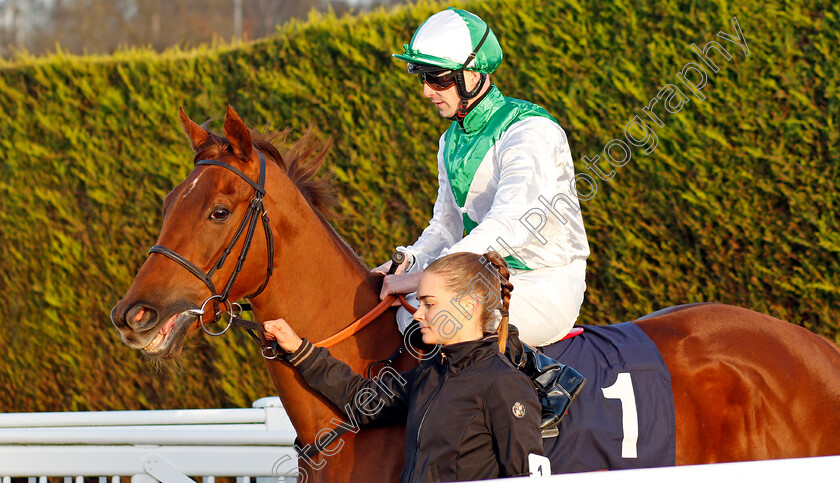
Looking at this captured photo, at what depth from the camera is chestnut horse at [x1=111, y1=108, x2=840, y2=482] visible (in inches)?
88.3

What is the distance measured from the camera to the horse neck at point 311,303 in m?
2.42

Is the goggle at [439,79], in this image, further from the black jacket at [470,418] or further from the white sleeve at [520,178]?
the black jacket at [470,418]

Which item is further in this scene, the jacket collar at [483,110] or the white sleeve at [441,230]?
the white sleeve at [441,230]

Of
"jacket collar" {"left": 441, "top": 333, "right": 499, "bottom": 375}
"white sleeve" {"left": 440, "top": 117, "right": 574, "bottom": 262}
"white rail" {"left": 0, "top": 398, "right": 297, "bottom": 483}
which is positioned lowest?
"white rail" {"left": 0, "top": 398, "right": 297, "bottom": 483}

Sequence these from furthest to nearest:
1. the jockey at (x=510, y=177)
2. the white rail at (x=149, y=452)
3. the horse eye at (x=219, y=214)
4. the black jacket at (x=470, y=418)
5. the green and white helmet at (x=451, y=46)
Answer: the white rail at (x=149, y=452) < the green and white helmet at (x=451, y=46) < the jockey at (x=510, y=177) < the horse eye at (x=219, y=214) < the black jacket at (x=470, y=418)

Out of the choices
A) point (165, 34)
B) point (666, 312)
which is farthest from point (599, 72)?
A: point (165, 34)

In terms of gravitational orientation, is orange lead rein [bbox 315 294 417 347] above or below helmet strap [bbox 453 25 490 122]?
below

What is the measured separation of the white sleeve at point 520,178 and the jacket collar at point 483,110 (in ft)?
0.39

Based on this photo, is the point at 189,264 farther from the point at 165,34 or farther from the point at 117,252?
the point at 165,34

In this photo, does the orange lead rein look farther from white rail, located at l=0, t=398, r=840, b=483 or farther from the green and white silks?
white rail, located at l=0, t=398, r=840, b=483

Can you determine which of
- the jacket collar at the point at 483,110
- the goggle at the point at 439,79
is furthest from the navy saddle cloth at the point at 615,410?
the goggle at the point at 439,79

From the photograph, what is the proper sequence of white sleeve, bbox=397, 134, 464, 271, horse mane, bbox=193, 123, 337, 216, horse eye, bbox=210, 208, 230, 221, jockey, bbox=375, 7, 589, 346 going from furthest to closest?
white sleeve, bbox=397, 134, 464, 271 → horse mane, bbox=193, 123, 337, 216 → jockey, bbox=375, 7, 589, 346 → horse eye, bbox=210, 208, 230, 221

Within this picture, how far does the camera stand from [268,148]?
8.45 ft

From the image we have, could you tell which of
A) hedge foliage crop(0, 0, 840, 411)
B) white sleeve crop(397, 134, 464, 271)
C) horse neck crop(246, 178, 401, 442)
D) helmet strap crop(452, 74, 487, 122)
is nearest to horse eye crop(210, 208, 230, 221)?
horse neck crop(246, 178, 401, 442)
